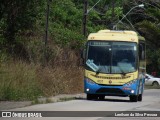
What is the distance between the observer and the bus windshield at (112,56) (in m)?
24.3

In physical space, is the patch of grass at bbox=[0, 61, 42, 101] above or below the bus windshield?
below

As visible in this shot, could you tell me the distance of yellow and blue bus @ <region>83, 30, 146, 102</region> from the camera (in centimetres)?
2416

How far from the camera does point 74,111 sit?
1780cm

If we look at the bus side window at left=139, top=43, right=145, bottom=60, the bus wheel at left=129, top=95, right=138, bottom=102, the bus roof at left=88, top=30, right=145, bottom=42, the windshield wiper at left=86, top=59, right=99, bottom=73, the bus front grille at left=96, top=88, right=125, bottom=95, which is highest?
the bus roof at left=88, top=30, right=145, bottom=42

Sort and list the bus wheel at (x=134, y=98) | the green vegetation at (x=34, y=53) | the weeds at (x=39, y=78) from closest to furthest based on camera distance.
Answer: the weeds at (x=39, y=78) < the green vegetation at (x=34, y=53) < the bus wheel at (x=134, y=98)

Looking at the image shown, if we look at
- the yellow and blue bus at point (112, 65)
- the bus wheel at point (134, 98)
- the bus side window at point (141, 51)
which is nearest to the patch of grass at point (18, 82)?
the yellow and blue bus at point (112, 65)

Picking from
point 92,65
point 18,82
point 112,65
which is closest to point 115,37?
point 112,65

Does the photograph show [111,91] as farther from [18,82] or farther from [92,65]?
[18,82]

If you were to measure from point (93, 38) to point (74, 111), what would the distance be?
763cm

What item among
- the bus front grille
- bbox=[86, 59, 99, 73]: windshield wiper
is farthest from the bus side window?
bbox=[86, 59, 99, 73]: windshield wiper

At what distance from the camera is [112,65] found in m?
24.3

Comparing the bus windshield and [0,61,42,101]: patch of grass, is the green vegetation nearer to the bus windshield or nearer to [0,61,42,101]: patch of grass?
[0,61,42,101]: patch of grass

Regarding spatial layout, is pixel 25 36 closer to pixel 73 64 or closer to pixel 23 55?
pixel 23 55

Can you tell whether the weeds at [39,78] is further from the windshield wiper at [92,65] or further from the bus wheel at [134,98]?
the bus wheel at [134,98]
